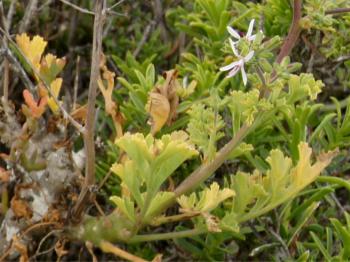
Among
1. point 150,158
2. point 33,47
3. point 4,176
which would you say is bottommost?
point 4,176

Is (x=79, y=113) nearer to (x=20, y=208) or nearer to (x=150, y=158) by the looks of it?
(x=20, y=208)

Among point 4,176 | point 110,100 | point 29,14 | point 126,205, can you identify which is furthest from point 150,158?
point 29,14

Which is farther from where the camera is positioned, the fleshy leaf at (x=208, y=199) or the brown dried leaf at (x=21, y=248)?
the brown dried leaf at (x=21, y=248)

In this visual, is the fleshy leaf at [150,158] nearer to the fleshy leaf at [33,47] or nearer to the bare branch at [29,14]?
the fleshy leaf at [33,47]

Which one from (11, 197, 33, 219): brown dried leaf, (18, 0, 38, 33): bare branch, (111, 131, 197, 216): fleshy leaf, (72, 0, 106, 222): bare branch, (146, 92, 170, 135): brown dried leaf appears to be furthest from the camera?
(18, 0, 38, 33): bare branch

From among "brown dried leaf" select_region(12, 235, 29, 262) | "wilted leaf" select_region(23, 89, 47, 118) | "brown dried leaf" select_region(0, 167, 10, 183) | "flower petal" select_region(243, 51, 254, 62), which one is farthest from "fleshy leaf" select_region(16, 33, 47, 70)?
"flower petal" select_region(243, 51, 254, 62)

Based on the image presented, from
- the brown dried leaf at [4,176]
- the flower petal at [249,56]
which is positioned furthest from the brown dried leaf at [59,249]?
the flower petal at [249,56]

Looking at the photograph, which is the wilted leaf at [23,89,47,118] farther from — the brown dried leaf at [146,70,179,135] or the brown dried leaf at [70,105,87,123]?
the brown dried leaf at [146,70,179,135]

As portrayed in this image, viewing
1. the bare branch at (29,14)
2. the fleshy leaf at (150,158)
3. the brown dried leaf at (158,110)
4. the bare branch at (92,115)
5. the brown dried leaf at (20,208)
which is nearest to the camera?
the fleshy leaf at (150,158)

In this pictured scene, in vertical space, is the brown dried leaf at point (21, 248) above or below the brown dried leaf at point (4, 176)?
below

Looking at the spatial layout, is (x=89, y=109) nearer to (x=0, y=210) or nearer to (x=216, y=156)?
(x=216, y=156)

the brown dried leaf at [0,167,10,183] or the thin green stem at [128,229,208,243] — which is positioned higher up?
the brown dried leaf at [0,167,10,183]
